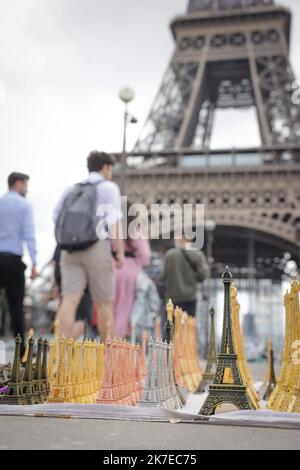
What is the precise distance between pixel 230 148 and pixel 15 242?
90.4 feet

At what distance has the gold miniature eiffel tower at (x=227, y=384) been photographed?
3.98 metres

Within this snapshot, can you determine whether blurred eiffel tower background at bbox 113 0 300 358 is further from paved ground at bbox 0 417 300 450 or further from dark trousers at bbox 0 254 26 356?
paved ground at bbox 0 417 300 450

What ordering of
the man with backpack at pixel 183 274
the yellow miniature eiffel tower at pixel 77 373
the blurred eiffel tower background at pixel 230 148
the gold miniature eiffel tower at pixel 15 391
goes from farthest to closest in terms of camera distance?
the blurred eiffel tower background at pixel 230 148, the man with backpack at pixel 183 274, the yellow miniature eiffel tower at pixel 77 373, the gold miniature eiffel tower at pixel 15 391

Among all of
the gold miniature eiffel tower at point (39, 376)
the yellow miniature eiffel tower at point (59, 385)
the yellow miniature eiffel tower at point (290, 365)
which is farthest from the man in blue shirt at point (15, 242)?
the yellow miniature eiffel tower at point (290, 365)

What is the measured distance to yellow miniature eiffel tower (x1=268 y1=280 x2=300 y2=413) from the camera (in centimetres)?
394

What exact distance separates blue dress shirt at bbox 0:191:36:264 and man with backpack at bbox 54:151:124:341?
0.34 metres

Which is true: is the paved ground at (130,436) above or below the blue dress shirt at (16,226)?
below

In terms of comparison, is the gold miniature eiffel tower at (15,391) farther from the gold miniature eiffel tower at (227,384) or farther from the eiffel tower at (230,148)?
the eiffel tower at (230,148)

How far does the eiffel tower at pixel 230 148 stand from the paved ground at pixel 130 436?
25.5 meters

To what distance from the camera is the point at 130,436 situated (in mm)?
2994

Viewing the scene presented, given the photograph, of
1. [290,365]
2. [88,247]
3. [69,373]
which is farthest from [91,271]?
[290,365]

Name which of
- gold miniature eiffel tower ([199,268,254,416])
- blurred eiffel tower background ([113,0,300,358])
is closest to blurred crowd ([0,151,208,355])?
gold miniature eiffel tower ([199,268,254,416])

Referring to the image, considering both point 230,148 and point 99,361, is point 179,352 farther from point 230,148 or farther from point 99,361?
point 230,148
